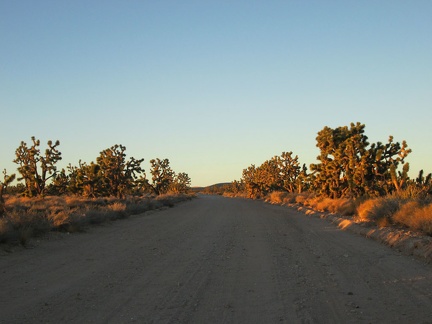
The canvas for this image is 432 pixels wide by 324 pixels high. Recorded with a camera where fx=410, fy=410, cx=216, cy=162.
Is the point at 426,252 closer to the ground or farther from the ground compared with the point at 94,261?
closer to the ground

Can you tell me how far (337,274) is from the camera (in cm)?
839

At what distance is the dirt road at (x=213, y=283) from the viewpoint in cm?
581

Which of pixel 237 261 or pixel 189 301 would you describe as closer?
pixel 189 301

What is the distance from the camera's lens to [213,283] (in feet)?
25.1

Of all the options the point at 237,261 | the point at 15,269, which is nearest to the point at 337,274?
the point at 237,261

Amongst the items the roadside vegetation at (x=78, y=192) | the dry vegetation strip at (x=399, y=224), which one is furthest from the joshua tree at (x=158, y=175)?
the dry vegetation strip at (x=399, y=224)

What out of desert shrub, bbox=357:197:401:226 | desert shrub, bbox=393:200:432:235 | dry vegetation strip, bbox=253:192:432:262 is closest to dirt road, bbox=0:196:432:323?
dry vegetation strip, bbox=253:192:432:262

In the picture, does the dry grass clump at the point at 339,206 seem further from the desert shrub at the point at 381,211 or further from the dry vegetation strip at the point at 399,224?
the desert shrub at the point at 381,211

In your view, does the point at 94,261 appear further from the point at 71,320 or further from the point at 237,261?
the point at 71,320

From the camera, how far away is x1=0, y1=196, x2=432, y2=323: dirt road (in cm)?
581

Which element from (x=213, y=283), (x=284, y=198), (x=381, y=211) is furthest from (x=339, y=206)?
(x=284, y=198)

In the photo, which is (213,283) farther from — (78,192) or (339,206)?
(78,192)

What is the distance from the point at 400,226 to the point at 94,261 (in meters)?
10.6

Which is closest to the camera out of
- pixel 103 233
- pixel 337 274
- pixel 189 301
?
pixel 189 301
